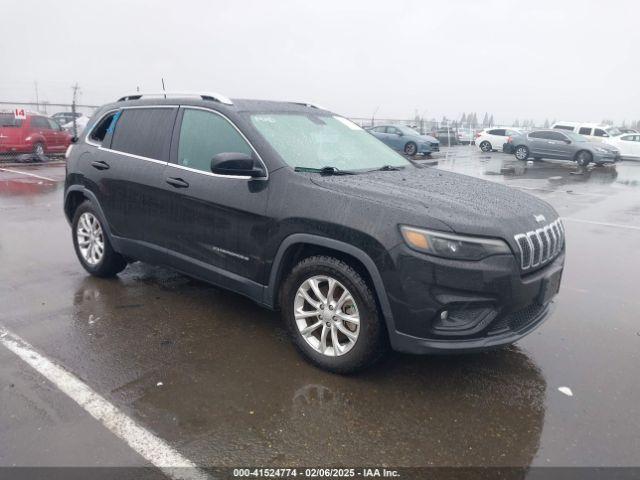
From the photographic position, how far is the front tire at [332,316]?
3221 millimetres

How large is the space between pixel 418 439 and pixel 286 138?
7.69ft

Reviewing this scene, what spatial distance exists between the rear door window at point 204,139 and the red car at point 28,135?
1387cm

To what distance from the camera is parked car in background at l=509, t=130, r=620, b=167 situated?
21891 mm

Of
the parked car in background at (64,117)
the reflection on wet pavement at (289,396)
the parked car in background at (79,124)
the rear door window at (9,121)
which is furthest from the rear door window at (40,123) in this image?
the reflection on wet pavement at (289,396)

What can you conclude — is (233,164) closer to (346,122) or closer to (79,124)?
(346,122)

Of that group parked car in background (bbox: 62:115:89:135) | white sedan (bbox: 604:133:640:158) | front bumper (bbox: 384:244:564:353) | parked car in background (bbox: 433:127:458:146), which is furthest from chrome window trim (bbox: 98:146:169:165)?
parked car in background (bbox: 433:127:458:146)

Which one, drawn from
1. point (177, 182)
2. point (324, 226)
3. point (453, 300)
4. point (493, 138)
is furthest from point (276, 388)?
point (493, 138)

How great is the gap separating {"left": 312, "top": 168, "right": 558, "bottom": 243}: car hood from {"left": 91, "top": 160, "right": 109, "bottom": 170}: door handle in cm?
236

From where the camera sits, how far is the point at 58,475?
2.46 meters

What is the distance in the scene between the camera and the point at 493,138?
29.7 metres

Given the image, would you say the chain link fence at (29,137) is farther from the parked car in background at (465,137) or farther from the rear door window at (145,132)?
the parked car in background at (465,137)

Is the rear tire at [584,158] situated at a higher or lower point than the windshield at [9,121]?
lower

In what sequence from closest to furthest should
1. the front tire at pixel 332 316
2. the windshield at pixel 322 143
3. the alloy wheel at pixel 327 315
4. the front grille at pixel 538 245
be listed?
1. the front grille at pixel 538 245
2. the front tire at pixel 332 316
3. the alloy wheel at pixel 327 315
4. the windshield at pixel 322 143

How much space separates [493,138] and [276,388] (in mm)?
29137
